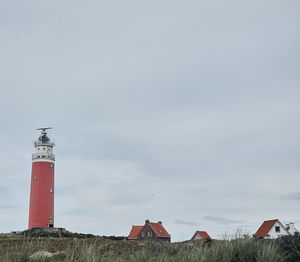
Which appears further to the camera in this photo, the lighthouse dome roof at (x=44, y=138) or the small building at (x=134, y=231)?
the small building at (x=134, y=231)

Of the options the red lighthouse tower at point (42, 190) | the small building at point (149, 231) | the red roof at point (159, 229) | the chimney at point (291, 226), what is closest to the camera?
the red lighthouse tower at point (42, 190)

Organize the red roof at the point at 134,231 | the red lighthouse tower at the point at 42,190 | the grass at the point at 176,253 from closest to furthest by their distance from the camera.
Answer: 1. the grass at the point at 176,253
2. the red lighthouse tower at the point at 42,190
3. the red roof at the point at 134,231

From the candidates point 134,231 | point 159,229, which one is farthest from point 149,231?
point 134,231

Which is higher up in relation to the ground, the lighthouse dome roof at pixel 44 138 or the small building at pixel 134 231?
the lighthouse dome roof at pixel 44 138

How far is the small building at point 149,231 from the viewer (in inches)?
2138

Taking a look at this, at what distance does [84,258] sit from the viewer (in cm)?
842

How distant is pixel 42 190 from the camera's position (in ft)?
150

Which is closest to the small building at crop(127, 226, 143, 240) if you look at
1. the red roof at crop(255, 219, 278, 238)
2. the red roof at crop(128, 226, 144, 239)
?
the red roof at crop(128, 226, 144, 239)

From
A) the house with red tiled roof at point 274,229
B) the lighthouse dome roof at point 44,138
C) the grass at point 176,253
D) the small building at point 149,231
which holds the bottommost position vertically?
the grass at point 176,253

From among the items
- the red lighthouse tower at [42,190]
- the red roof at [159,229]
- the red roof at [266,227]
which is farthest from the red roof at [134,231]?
the red roof at [266,227]

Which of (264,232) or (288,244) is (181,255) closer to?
(288,244)

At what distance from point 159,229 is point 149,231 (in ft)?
6.68

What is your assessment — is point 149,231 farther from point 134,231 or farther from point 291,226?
point 291,226

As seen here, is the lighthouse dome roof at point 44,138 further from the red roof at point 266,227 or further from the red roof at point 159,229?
the red roof at point 266,227
